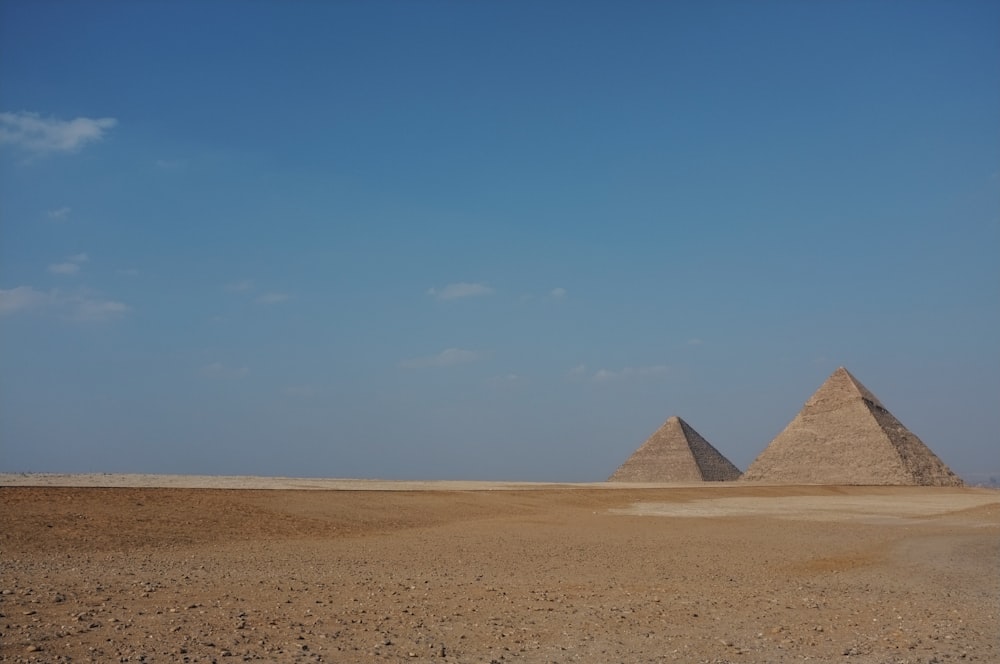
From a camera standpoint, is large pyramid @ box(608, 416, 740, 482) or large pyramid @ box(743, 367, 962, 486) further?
large pyramid @ box(608, 416, 740, 482)

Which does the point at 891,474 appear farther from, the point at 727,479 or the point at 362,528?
the point at 362,528

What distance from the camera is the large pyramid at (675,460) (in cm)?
7644

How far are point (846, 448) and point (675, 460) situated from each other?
15165 millimetres

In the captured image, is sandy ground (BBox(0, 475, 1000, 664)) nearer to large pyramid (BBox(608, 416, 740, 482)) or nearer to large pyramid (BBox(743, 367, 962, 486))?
large pyramid (BBox(743, 367, 962, 486))

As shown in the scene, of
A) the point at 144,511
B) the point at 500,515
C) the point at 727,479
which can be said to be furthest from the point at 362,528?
the point at 727,479

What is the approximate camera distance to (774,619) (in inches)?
419

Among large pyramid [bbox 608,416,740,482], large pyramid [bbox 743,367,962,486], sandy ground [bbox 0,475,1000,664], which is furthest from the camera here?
large pyramid [bbox 608,416,740,482]

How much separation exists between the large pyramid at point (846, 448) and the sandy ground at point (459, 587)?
152 feet

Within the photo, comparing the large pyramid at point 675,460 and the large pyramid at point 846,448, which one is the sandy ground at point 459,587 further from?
the large pyramid at point 675,460

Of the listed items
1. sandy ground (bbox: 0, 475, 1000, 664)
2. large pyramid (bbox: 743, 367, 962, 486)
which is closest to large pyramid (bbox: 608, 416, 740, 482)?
large pyramid (bbox: 743, 367, 962, 486)

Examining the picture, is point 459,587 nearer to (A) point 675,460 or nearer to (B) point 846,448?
(B) point 846,448

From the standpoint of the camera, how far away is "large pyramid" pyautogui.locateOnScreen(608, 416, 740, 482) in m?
76.4

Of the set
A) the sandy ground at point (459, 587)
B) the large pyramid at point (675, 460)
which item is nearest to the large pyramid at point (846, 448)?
the large pyramid at point (675, 460)

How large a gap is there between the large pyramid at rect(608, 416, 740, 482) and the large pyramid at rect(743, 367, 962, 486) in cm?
413
